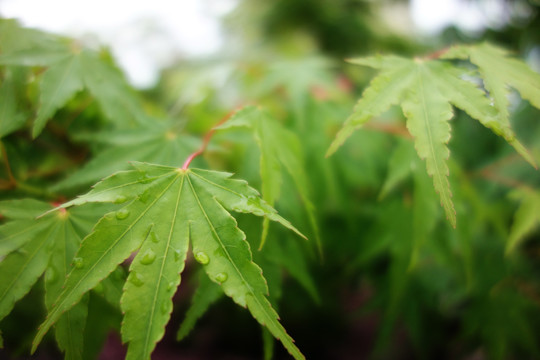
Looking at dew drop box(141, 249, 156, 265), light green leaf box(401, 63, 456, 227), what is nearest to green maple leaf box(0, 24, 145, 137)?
dew drop box(141, 249, 156, 265)

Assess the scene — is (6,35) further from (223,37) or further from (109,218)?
(223,37)

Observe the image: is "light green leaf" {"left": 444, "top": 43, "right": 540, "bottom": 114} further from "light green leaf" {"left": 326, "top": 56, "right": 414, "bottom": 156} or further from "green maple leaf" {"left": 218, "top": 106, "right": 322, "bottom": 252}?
"green maple leaf" {"left": 218, "top": 106, "right": 322, "bottom": 252}

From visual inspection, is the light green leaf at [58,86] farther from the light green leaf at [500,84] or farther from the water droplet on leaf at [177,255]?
the light green leaf at [500,84]

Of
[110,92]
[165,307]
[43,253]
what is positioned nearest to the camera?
[165,307]

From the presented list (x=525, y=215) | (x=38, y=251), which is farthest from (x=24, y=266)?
(x=525, y=215)

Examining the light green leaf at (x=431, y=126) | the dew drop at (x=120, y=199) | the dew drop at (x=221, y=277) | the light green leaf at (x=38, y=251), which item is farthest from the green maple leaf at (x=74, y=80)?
the light green leaf at (x=431, y=126)

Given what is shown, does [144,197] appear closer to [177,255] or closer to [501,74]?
[177,255]

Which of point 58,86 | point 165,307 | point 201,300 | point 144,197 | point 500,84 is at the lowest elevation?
point 201,300
